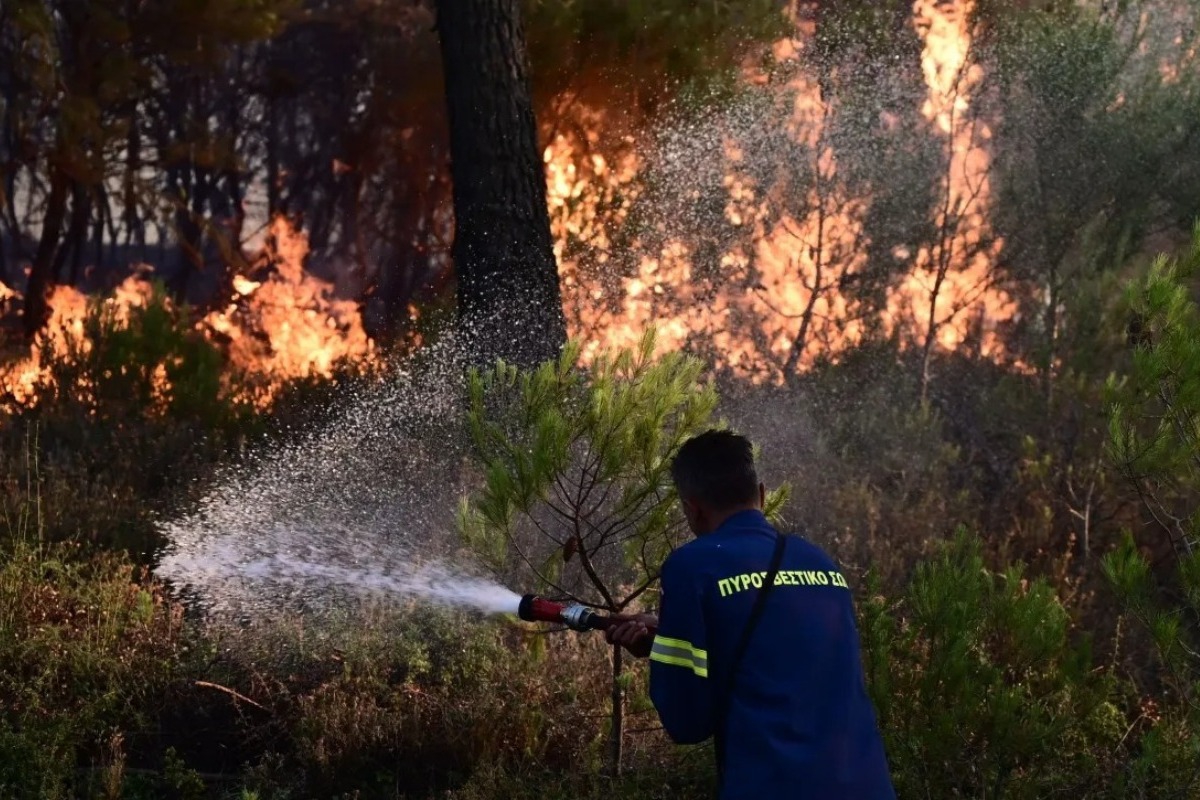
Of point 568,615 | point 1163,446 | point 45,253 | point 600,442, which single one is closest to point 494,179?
point 600,442

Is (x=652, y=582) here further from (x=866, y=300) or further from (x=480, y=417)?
(x=866, y=300)

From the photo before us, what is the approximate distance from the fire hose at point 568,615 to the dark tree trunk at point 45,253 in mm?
12139

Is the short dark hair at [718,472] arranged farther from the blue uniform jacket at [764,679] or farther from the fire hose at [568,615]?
the fire hose at [568,615]

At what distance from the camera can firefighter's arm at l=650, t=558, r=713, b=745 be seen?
8.76ft

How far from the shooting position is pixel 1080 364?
849 centimetres

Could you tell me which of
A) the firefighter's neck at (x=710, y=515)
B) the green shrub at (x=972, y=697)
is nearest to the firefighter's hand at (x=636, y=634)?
the firefighter's neck at (x=710, y=515)

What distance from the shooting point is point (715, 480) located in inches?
113

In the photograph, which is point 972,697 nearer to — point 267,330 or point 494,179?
point 494,179

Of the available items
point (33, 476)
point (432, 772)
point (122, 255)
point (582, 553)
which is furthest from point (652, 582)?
point (122, 255)

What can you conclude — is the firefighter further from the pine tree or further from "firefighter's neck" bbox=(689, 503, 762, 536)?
the pine tree

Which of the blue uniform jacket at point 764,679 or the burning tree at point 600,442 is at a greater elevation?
the burning tree at point 600,442

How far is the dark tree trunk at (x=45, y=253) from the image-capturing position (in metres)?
14.4

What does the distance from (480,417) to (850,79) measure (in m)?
7.97

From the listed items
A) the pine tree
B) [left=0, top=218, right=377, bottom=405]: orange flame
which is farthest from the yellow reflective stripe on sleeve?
[left=0, top=218, right=377, bottom=405]: orange flame
